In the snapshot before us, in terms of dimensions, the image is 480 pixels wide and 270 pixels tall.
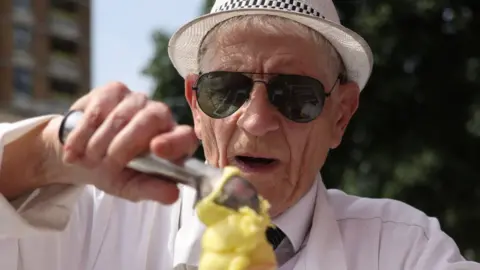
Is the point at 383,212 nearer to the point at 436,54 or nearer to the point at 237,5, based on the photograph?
the point at 237,5

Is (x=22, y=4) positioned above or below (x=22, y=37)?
above

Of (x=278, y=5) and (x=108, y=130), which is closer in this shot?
(x=108, y=130)

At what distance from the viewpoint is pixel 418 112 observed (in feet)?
17.2

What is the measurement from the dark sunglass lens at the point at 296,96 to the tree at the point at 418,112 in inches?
124

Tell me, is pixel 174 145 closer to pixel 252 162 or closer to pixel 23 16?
pixel 252 162

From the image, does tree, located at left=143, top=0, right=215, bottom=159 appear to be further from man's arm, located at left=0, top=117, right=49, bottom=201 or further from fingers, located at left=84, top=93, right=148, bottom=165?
fingers, located at left=84, top=93, right=148, bottom=165

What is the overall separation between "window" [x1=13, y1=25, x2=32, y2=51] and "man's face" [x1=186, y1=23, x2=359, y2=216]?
26462 millimetres

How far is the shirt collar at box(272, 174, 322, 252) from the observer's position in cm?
192

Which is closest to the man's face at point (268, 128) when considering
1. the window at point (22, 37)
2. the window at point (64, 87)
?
the window at point (22, 37)

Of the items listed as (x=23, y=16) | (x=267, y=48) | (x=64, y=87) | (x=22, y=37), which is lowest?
(x=64, y=87)

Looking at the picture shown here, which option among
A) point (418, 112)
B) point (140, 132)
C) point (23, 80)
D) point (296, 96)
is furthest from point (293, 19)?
point (23, 80)

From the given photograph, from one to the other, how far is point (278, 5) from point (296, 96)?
23 cm

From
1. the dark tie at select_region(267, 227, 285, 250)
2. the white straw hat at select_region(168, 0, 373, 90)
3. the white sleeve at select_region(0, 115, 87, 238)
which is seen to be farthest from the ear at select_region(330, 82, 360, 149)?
the white sleeve at select_region(0, 115, 87, 238)

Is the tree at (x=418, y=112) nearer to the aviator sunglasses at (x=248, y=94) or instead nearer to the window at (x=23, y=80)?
the aviator sunglasses at (x=248, y=94)
